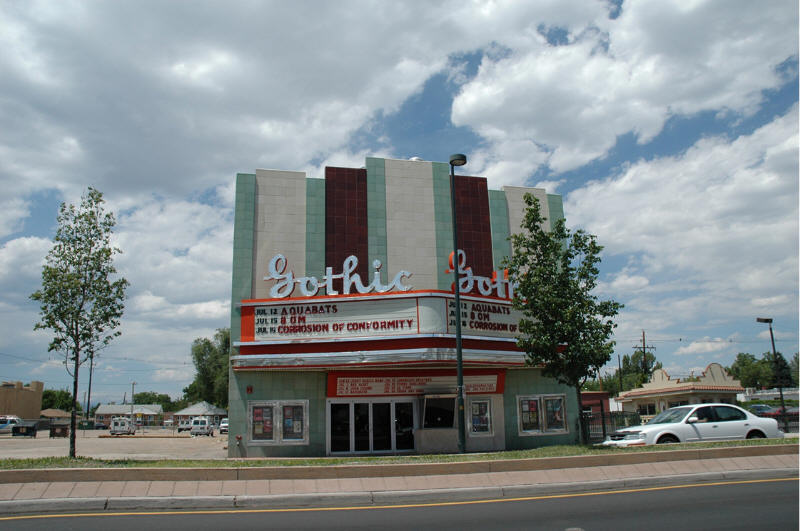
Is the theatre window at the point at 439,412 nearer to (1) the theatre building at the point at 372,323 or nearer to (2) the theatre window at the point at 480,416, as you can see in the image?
(1) the theatre building at the point at 372,323

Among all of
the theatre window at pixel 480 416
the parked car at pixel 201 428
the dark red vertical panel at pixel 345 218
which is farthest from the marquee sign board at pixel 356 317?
the parked car at pixel 201 428

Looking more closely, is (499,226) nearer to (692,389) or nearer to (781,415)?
(781,415)

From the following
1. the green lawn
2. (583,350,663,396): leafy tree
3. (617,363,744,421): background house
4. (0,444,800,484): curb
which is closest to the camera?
(0,444,800,484): curb

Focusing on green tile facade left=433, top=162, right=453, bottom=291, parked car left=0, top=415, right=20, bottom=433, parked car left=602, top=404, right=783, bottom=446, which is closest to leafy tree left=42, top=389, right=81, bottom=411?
parked car left=0, top=415, right=20, bottom=433

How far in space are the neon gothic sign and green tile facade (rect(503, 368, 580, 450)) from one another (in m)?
A: 3.86

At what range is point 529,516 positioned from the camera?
1054 centimetres

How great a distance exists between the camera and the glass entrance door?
→ 80.4 feet

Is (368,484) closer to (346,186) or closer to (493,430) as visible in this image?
(493,430)

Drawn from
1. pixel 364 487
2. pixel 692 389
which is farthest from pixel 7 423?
pixel 692 389

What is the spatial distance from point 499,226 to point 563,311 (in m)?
10.2

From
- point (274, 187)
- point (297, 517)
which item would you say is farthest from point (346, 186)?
point (297, 517)

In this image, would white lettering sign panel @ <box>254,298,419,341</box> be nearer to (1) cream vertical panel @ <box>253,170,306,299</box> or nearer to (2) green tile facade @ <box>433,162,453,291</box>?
(1) cream vertical panel @ <box>253,170,306,299</box>

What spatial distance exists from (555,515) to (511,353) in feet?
48.1

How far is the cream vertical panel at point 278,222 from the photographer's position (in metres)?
Result: 25.8
